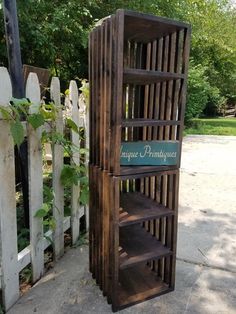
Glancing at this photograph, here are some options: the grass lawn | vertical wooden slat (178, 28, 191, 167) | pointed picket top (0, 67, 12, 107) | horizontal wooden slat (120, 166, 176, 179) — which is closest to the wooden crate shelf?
horizontal wooden slat (120, 166, 176, 179)

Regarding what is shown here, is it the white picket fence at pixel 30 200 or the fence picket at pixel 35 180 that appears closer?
the white picket fence at pixel 30 200

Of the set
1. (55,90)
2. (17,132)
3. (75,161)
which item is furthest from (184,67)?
(75,161)

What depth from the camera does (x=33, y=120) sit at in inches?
73.5

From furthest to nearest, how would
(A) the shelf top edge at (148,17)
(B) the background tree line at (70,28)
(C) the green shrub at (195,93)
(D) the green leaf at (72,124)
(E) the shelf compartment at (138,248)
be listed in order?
1. (C) the green shrub at (195,93)
2. (B) the background tree line at (70,28)
3. (D) the green leaf at (72,124)
4. (E) the shelf compartment at (138,248)
5. (A) the shelf top edge at (148,17)

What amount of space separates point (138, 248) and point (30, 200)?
2.56ft

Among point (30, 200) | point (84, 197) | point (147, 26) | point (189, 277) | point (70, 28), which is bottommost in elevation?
point (189, 277)

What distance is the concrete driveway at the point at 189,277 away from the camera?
1.89 meters

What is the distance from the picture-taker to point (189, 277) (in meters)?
2.23

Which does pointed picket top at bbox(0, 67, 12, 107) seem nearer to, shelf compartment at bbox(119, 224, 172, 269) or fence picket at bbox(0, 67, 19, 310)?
fence picket at bbox(0, 67, 19, 310)

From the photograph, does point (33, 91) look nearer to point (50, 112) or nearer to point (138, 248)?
point (50, 112)

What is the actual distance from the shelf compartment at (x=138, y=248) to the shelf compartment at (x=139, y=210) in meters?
0.25

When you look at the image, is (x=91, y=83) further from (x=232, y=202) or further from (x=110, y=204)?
(x=232, y=202)

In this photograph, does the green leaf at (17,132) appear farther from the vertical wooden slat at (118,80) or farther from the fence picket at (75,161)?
the fence picket at (75,161)

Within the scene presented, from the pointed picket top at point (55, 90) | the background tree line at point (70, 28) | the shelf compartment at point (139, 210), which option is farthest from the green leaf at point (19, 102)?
the background tree line at point (70, 28)
